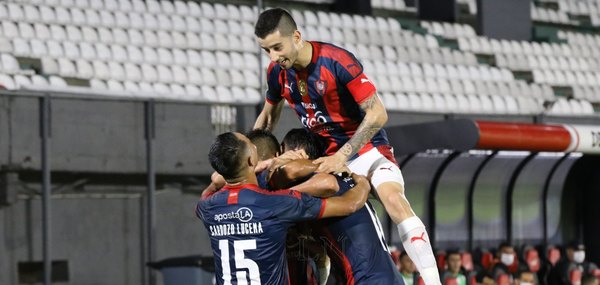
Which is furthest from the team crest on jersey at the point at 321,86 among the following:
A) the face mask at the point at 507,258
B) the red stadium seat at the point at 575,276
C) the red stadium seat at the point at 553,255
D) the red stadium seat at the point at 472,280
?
the red stadium seat at the point at 553,255

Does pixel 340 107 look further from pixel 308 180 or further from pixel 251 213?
pixel 251 213

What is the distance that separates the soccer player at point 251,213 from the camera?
5758mm

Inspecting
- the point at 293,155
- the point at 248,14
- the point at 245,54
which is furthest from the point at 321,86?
the point at 248,14

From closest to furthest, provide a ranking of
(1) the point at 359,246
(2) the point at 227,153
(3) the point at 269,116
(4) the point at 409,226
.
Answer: (2) the point at 227,153
(1) the point at 359,246
(4) the point at 409,226
(3) the point at 269,116

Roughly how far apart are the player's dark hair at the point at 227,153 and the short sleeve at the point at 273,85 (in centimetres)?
88

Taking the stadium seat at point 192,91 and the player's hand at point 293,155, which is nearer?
the player's hand at point 293,155

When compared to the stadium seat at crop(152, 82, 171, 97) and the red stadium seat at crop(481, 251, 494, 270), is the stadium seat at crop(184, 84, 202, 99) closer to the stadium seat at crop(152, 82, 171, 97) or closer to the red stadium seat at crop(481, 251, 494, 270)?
the stadium seat at crop(152, 82, 171, 97)

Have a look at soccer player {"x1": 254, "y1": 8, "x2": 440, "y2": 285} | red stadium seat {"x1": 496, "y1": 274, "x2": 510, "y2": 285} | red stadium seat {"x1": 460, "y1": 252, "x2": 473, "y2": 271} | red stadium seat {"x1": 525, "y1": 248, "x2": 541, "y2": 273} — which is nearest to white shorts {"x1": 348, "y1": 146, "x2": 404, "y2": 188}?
soccer player {"x1": 254, "y1": 8, "x2": 440, "y2": 285}

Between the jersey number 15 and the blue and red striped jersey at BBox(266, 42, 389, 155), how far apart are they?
83cm

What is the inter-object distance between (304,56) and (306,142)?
1.62ft

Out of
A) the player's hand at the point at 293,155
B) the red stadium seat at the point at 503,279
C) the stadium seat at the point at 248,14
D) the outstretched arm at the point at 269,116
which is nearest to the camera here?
the player's hand at the point at 293,155

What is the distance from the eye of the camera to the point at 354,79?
613 cm

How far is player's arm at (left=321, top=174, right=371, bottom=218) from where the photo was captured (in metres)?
5.85

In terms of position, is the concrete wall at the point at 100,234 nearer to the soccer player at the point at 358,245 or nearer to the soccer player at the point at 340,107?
the soccer player at the point at 340,107
